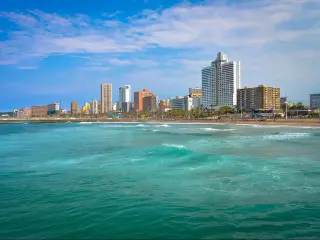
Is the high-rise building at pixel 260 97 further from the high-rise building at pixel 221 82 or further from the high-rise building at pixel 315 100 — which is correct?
the high-rise building at pixel 315 100

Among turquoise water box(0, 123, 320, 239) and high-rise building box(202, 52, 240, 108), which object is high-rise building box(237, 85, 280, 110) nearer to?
high-rise building box(202, 52, 240, 108)

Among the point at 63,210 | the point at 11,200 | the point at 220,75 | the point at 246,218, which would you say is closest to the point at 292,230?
the point at 246,218

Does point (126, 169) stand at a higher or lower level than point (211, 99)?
lower

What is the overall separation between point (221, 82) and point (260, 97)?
24.1m

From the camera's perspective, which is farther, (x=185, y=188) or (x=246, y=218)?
(x=185, y=188)

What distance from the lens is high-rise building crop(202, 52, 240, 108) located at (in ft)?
494

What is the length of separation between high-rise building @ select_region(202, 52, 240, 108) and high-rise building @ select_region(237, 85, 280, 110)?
5336 millimetres

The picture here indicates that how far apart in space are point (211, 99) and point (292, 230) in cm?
15965

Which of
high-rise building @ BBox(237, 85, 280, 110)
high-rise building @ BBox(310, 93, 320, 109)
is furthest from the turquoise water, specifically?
high-rise building @ BBox(310, 93, 320, 109)

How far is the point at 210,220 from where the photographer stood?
7551 mm

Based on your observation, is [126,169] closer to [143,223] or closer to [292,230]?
[143,223]

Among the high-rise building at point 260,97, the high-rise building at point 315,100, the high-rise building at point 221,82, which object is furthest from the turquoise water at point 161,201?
the high-rise building at point 315,100

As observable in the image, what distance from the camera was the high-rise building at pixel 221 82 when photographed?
150 m

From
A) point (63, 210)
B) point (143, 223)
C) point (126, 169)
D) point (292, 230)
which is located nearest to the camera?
point (292, 230)
